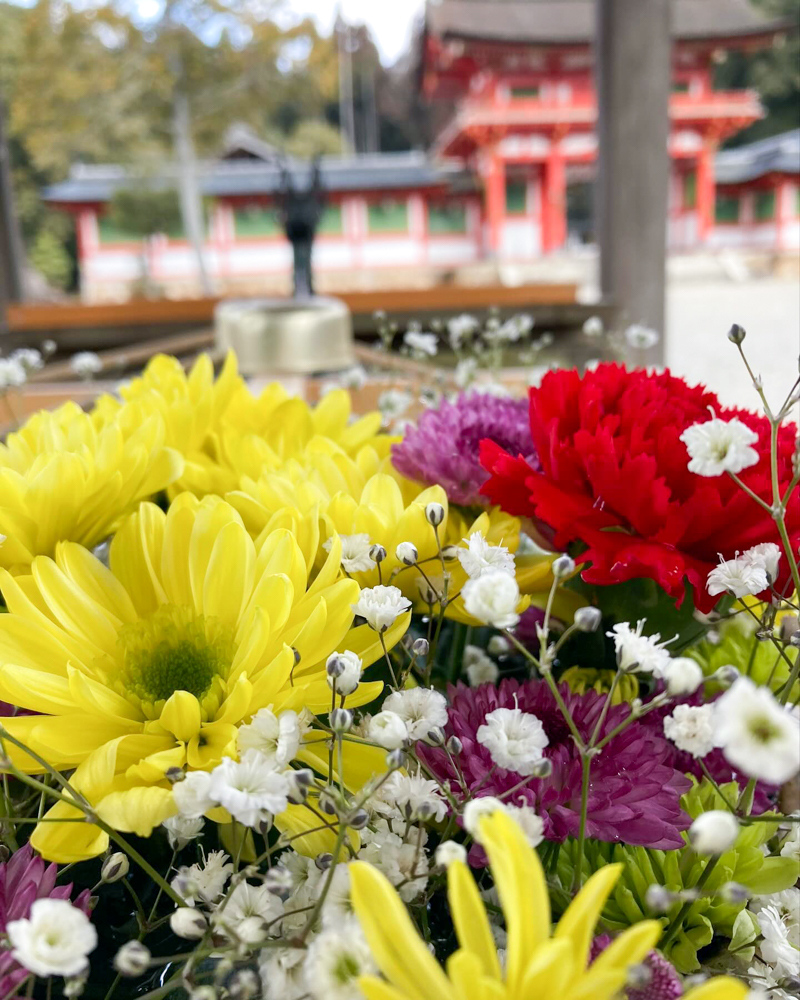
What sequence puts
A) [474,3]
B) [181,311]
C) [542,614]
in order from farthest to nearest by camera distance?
[474,3] < [181,311] < [542,614]

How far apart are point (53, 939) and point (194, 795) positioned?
3cm

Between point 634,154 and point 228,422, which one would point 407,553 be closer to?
point 228,422

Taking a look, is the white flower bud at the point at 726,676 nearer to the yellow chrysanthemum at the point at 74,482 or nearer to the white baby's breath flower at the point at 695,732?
the white baby's breath flower at the point at 695,732

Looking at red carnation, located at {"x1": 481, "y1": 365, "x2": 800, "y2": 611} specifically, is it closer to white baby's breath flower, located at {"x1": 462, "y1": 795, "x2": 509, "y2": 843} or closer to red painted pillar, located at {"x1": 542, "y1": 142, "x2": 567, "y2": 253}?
white baby's breath flower, located at {"x1": 462, "y1": 795, "x2": 509, "y2": 843}

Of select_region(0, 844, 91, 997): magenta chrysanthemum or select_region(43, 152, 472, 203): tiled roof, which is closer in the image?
select_region(0, 844, 91, 997): magenta chrysanthemum

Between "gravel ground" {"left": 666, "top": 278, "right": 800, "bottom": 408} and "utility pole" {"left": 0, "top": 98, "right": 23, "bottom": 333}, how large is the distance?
1.70 metres

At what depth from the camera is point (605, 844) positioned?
0.22 m

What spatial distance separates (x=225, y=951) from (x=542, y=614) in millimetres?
159

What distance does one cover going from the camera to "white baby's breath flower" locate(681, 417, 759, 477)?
0.19 m

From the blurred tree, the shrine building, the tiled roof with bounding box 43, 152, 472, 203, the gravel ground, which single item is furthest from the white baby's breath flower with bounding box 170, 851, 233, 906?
the tiled roof with bounding box 43, 152, 472, 203

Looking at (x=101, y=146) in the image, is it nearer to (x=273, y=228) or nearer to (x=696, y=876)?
(x=273, y=228)

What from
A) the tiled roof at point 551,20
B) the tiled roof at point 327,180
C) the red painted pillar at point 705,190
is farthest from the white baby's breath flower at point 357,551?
the red painted pillar at point 705,190

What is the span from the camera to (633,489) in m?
0.22

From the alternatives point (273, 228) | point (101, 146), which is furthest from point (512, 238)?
point (101, 146)
